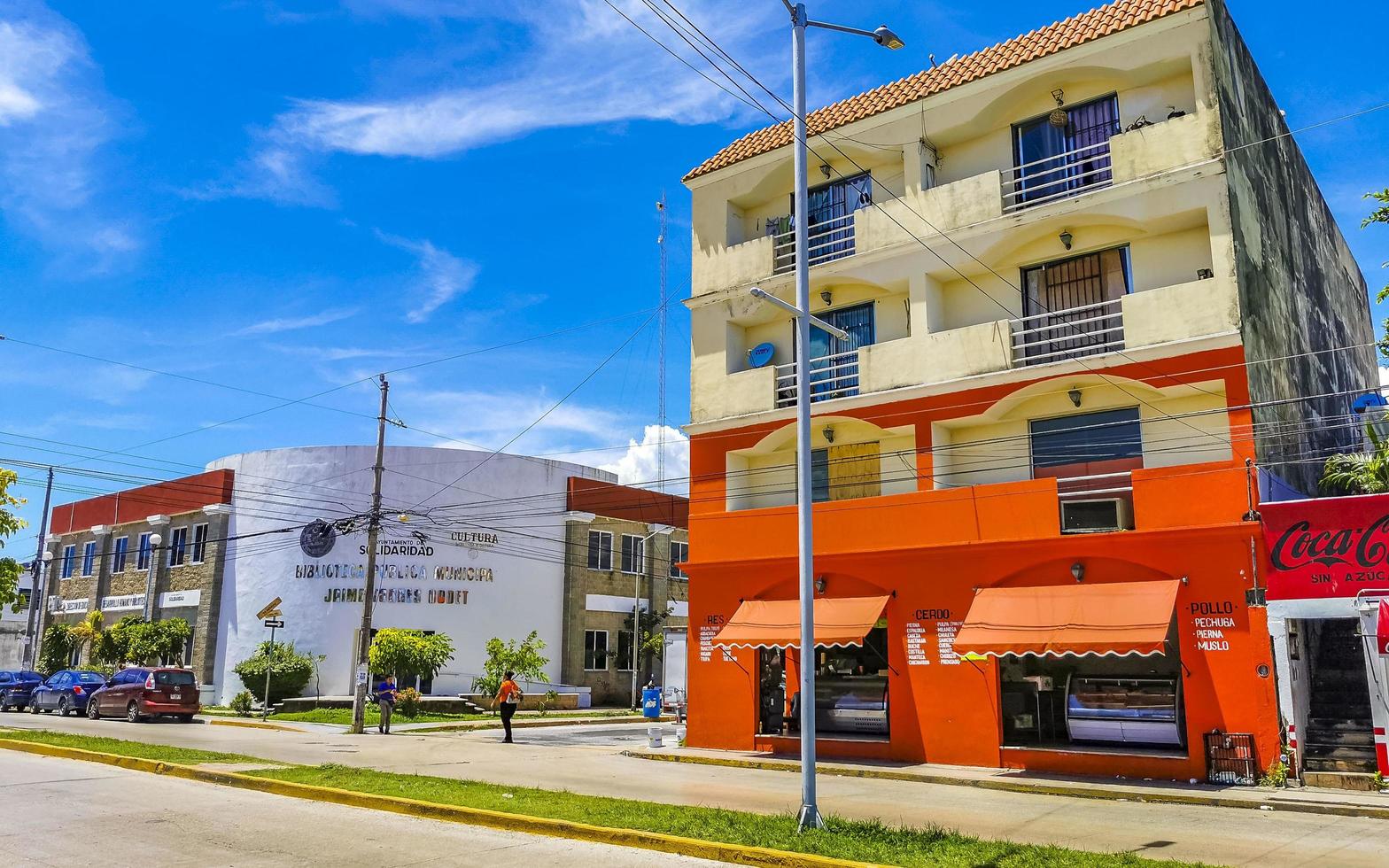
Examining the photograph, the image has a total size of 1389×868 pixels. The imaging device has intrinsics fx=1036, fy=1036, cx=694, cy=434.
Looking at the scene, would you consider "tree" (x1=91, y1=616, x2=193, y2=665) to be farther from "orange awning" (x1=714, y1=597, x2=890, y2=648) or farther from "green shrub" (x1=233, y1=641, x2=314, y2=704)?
"orange awning" (x1=714, y1=597, x2=890, y2=648)

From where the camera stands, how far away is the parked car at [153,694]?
31672 mm

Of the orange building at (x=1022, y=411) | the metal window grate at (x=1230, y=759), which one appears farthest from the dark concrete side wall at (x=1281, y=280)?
the metal window grate at (x=1230, y=759)

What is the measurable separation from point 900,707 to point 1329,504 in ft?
28.6

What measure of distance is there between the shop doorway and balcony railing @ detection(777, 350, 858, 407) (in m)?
10.3

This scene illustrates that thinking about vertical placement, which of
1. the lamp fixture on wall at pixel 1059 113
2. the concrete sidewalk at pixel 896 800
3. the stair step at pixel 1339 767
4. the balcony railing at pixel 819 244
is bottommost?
the concrete sidewalk at pixel 896 800

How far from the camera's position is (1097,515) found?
63.6 ft

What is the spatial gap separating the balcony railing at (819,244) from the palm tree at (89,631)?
3692cm

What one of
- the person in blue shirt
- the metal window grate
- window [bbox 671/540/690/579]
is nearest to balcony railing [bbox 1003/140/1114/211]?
the metal window grate

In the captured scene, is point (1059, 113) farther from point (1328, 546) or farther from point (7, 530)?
point (7, 530)

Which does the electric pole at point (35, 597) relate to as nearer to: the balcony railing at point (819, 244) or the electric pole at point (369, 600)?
the electric pole at point (369, 600)

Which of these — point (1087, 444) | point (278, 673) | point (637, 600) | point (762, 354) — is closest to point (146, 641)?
point (278, 673)

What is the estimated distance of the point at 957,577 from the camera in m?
20.8

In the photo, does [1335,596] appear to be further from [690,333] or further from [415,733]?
[415,733]

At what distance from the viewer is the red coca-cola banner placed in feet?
54.7
